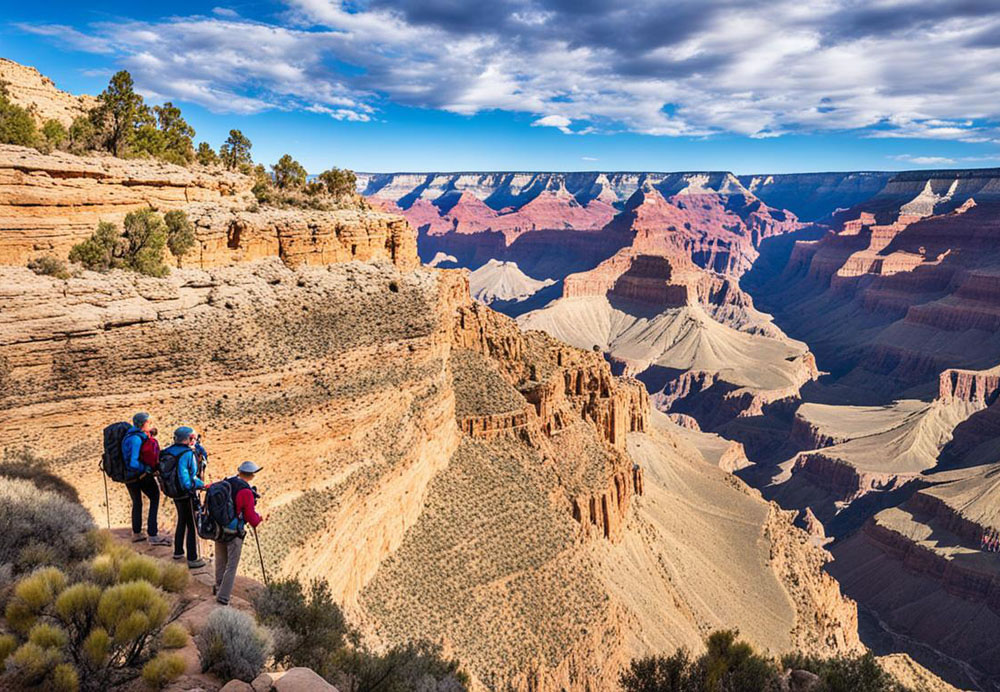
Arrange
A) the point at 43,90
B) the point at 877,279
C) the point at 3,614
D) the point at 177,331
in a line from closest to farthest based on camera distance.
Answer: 1. the point at 3,614
2. the point at 177,331
3. the point at 43,90
4. the point at 877,279

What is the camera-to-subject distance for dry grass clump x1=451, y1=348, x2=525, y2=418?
3828cm

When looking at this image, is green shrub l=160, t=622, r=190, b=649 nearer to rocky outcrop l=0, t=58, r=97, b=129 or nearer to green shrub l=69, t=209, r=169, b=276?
green shrub l=69, t=209, r=169, b=276

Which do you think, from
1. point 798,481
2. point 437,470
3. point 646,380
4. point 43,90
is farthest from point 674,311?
point 43,90

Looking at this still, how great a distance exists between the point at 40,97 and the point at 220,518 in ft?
105

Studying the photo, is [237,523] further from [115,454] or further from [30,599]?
[115,454]

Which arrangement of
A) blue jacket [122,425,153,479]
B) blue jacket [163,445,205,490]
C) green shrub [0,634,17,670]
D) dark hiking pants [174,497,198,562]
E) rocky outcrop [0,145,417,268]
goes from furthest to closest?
1. rocky outcrop [0,145,417,268]
2. blue jacket [122,425,153,479]
3. dark hiking pants [174,497,198,562]
4. blue jacket [163,445,205,490]
5. green shrub [0,634,17,670]

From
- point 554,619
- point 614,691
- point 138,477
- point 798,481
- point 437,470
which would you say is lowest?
point 798,481

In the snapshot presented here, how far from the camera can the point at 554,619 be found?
29656 mm

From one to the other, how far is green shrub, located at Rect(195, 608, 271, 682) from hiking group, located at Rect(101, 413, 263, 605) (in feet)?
6.25

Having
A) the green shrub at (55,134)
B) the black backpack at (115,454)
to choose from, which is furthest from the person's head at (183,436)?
the green shrub at (55,134)

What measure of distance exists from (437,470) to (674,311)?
132466 mm

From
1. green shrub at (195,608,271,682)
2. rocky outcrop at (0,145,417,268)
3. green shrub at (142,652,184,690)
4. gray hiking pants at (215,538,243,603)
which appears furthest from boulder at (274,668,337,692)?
rocky outcrop at (0,145,417,268)

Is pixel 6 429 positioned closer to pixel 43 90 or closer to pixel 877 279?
pixel 43 90

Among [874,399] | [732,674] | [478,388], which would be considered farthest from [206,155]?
[874,399]
